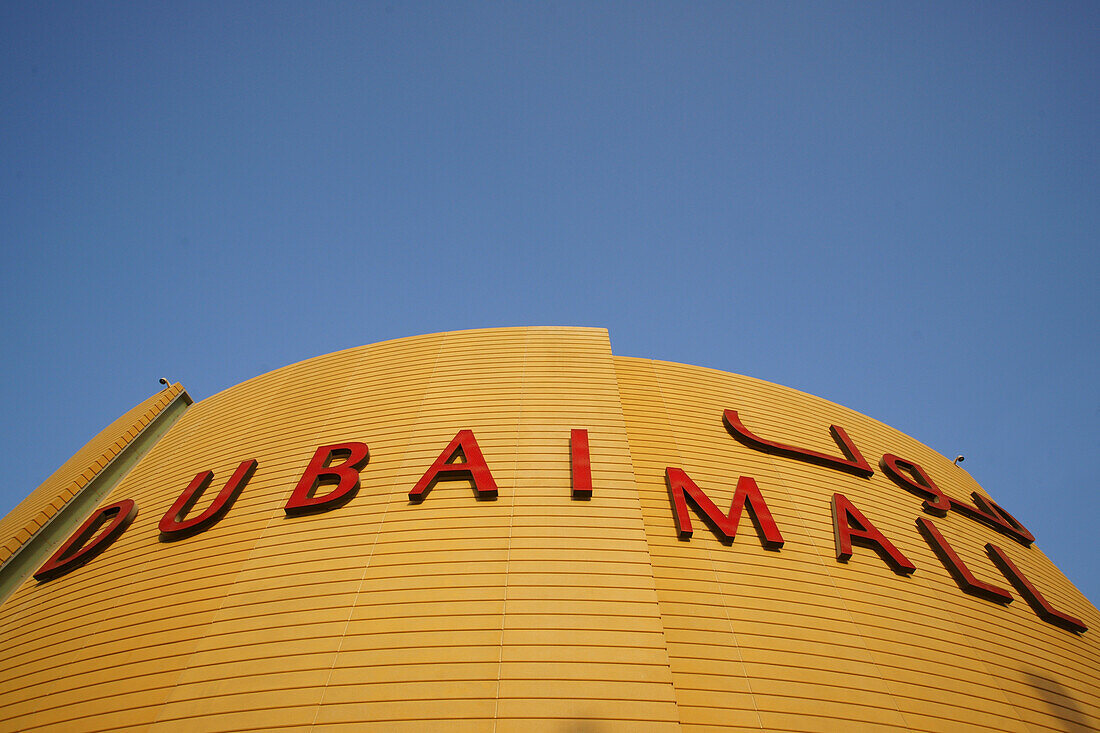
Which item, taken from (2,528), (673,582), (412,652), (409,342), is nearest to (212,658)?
(412,652)

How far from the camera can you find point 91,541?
615 inches

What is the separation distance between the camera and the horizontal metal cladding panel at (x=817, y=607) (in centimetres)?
1145

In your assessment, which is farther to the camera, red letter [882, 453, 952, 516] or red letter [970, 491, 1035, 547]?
red letter [970, 491, 1035, 547]

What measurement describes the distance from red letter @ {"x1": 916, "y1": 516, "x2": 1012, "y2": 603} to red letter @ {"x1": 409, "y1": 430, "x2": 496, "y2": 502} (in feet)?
37.0

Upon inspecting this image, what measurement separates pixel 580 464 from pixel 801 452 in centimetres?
705

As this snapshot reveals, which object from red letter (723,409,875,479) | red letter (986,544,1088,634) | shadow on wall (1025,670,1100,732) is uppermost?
red letter (723,409,875,479)

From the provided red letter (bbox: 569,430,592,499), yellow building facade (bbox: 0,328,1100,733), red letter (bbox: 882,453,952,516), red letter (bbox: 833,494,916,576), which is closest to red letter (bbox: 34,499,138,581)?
yellow building facade (bbox: 0,328,1100,733)

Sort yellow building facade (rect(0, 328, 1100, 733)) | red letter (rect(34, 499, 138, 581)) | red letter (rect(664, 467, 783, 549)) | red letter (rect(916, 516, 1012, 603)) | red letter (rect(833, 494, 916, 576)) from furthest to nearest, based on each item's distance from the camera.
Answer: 1. red letter (rect(916, 516, 1012, 603))
2. red letter (rect(34, 499, 138, 581))
3. red letter (rect(833, 494, 916, 576))
4. red letter (rect(664, 467, 783, 549))
5. yellow building facade (rect(0, 328, 1100, 733))

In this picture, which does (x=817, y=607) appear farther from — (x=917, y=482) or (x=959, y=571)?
(x=917, y=482)

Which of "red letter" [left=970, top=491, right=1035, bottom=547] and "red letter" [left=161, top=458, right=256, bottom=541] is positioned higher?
"red letter" [left=970, top=491, right=1035, bottom=547]

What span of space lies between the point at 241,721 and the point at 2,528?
1539 cm

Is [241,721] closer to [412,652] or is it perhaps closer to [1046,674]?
[412,652]

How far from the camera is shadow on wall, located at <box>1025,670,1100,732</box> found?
13273 mm

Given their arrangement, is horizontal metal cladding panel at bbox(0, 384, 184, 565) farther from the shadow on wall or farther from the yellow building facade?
the shadow on wall
